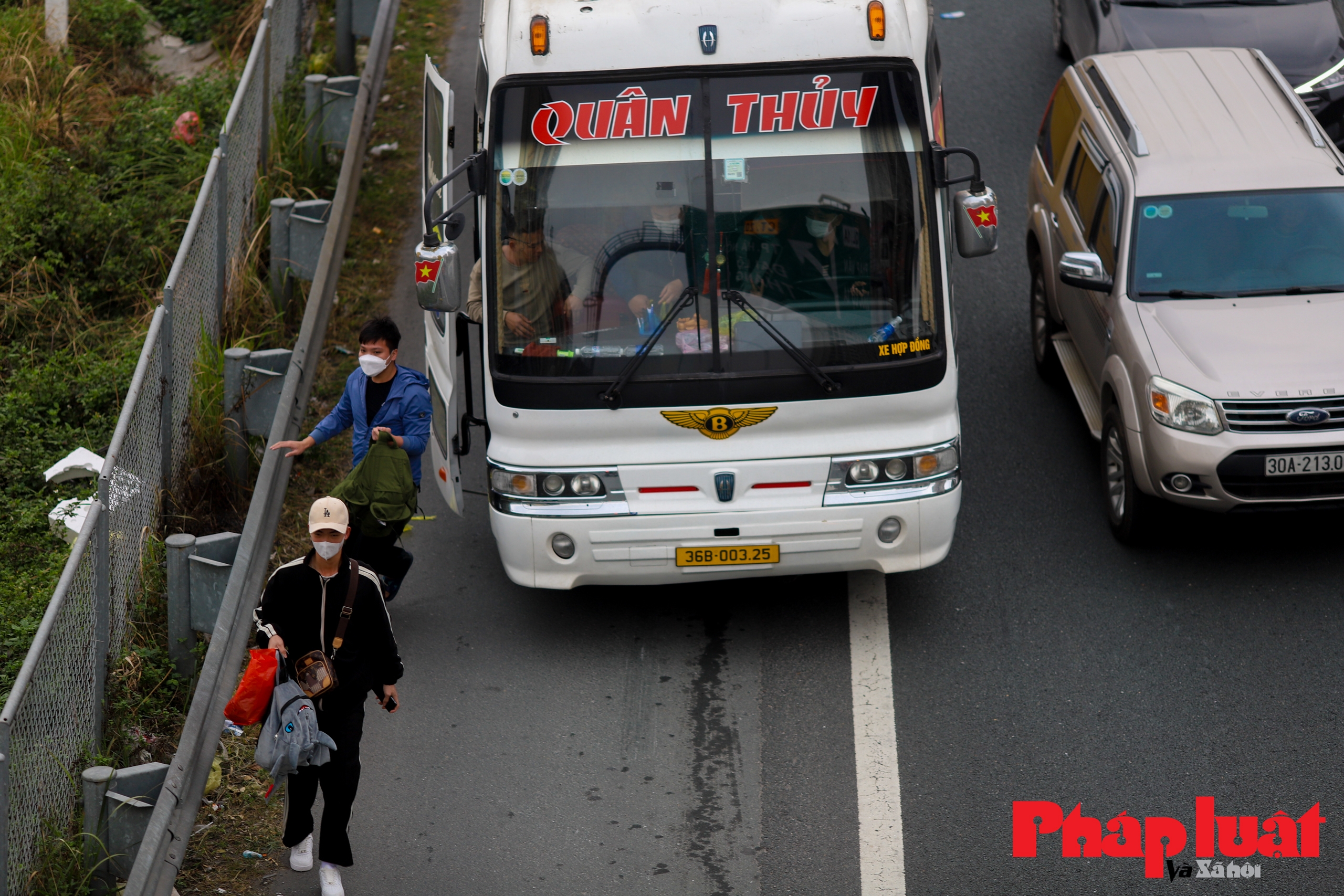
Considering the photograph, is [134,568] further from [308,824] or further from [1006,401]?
[1006,401]

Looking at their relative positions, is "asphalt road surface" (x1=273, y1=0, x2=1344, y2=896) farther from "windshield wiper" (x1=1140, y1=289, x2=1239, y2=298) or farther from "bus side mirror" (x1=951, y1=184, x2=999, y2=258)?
"bus side mirror" (x1=951, y1=184, x2=999, y2=258)

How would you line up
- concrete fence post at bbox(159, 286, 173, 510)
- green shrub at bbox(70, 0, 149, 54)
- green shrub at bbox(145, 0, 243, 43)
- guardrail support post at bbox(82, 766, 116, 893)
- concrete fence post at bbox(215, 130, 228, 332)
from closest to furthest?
guardrail support post at bbox(82, 766, 116, 893), concrete fence post at bbox(159, 286, 173, 510), concrete fence post at bbox(215, 130, 228, 332), green shrub at bbox(70, 0, 149, 54), green shrub at bbox(145, 0, 243, 43)

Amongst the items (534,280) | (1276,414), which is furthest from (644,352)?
(1276,414)

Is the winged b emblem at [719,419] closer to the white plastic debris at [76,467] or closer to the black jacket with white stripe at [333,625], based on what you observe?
the black jacket with white stripe at [333,625]

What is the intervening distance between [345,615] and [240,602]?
5.86 feet

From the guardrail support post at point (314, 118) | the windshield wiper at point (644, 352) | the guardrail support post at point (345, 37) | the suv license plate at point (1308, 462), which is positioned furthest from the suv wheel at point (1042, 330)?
the guardrail support post at point (345, 37)

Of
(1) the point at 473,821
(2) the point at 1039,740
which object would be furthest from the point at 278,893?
(2) the point at 1039,740

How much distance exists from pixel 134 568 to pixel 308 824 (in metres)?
1.92

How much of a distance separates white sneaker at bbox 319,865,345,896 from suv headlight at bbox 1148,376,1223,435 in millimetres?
5054

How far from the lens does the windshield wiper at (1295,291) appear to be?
8.94 metres

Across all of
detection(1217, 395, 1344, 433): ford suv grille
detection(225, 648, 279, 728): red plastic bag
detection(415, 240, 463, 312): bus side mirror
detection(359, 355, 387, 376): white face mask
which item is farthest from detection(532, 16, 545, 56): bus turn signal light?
detection(225, 648, 279, 728): red plastic bag

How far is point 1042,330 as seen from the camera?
10773 mm

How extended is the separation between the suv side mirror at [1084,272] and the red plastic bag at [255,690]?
5314 mm

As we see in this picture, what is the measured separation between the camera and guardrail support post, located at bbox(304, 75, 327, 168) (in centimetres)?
1240
